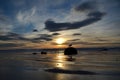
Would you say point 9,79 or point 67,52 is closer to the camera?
point 9,79

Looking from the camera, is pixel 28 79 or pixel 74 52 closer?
pixel 28 79

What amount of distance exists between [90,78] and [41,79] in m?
8.91

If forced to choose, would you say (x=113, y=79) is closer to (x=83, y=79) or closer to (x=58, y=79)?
(x=83, y=79)

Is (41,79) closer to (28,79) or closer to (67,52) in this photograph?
(28,79)

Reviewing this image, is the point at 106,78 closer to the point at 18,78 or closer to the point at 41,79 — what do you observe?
the point at 41,79

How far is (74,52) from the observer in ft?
Result: 420

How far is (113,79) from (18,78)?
1712cm

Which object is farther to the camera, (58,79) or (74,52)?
(74,52)

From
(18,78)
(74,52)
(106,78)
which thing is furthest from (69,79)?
(74,52)

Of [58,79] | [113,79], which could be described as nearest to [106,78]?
[113,79]

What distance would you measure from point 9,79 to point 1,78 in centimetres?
200

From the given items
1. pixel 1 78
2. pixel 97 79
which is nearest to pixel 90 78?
pixel 97 79

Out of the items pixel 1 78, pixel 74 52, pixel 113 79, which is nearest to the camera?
pixel 113 79

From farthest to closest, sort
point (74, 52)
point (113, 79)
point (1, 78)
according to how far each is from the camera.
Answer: point (74, 52) < point (1, 78) < point (113, 79)
